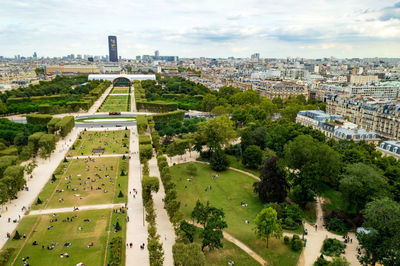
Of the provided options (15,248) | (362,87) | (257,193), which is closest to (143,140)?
(257,193)

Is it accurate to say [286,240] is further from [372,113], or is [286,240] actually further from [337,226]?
[372,113]

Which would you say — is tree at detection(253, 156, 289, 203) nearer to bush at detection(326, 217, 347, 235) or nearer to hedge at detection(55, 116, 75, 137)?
bush at detection(326, 217, 347, 235)

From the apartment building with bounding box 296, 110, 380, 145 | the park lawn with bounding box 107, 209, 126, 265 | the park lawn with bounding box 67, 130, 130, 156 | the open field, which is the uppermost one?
the apartment building with bounding box 296, 110, 380, 145

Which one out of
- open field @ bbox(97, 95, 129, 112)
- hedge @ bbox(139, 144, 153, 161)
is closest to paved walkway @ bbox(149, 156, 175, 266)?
hedge @ bbox(139, 144, 153, 161)

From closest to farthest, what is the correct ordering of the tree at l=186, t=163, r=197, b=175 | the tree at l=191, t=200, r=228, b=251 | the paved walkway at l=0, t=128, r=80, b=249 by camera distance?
the tree at l=191, t=200, r=228, b=251 → the paved walkway at l=0, t=128, r=80, b=249 → the tree at l=186, t=163, r=197, b=175

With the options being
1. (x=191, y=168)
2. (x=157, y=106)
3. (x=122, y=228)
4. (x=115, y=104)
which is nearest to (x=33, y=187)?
(x=122, y=228)

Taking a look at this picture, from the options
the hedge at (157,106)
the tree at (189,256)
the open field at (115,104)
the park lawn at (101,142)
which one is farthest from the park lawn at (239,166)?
the open field at (115,104)

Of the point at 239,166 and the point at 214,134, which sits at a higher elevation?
the point at 214,134
